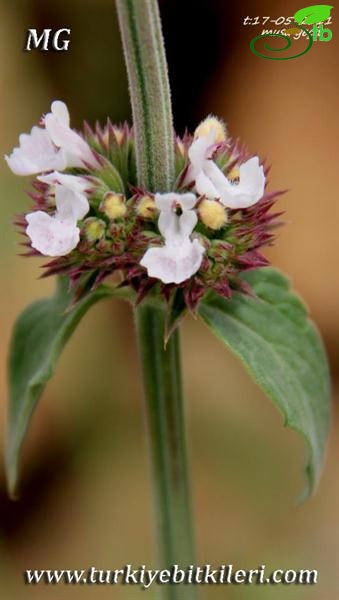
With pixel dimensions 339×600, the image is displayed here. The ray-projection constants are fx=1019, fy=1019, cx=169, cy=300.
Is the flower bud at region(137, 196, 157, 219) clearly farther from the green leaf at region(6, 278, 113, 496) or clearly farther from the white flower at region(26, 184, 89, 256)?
the green leaf at region(6, 278, 113, 496)

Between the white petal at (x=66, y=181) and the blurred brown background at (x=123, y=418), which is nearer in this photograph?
the white petal at (x=66, y=181)

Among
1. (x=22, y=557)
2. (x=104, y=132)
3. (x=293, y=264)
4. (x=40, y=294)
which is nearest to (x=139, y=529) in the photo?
(x=22, y=557)

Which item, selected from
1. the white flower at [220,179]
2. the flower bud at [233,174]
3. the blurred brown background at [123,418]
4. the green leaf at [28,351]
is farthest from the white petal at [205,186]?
the blurred brown background at [123,418]

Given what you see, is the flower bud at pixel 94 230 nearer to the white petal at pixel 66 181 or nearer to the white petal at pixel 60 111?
the white petal at pixel 66 181

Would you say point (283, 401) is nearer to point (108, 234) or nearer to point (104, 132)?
point (108, 234)

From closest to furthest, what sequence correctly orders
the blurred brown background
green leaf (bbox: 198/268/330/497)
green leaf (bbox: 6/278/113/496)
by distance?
1. green leaf (bbox: 198/268/330/497)
2. green leaf (bbox: 6/278/113/496)
3. the blurred brown background

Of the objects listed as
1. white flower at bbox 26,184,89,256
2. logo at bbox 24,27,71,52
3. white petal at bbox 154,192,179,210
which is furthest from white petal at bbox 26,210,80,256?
logo at bbox 24,27,71,52

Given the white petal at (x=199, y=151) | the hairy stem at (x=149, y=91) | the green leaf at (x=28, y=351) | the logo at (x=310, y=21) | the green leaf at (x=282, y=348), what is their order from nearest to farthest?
the hairy stem at (x=149, y=91) → the white petal at (x=199, y=151) → the green leaf at (x=282, y=348) → the green leaf at (x=28, y=351) → the logo at (x=310, y=21)
